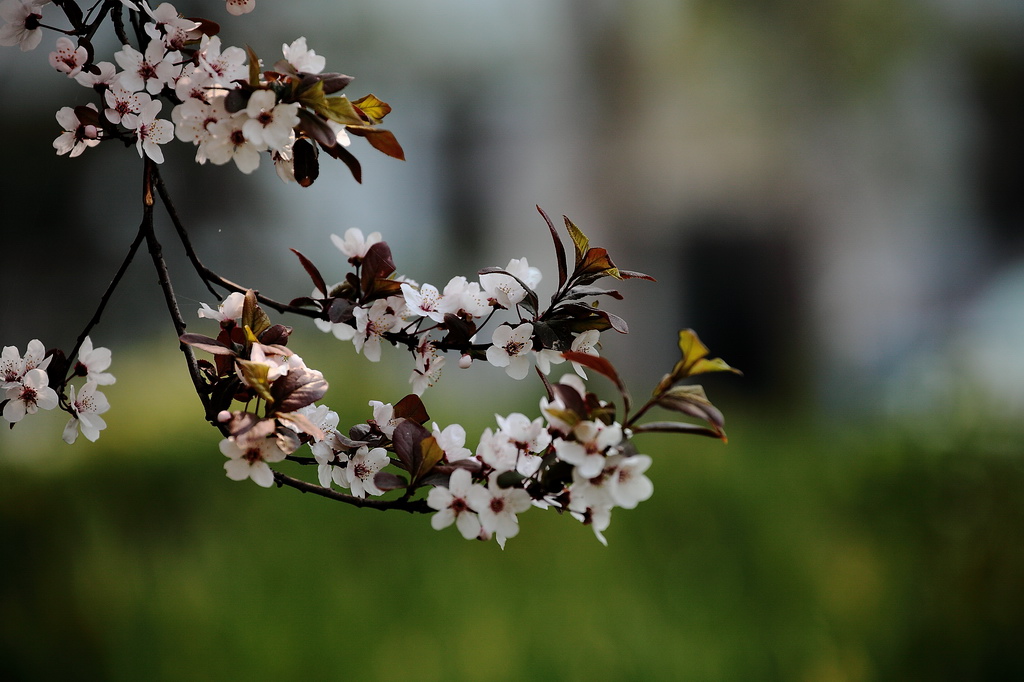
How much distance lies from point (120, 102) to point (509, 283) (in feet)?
0.89

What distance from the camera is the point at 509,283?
47 cm

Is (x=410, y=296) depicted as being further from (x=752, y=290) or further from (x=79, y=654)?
(x=752, y=290)

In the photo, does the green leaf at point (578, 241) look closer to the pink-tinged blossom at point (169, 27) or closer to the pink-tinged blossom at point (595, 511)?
the pink-tinged blossom at point (595, 511)

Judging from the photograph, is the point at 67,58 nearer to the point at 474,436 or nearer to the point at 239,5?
the point at 239,5

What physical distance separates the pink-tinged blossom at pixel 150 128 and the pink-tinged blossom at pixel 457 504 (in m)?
0.28

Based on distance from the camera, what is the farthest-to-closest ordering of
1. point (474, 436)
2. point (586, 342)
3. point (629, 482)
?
1. point (474, 436)
2. point (586, 342)
3. point (629, 482)

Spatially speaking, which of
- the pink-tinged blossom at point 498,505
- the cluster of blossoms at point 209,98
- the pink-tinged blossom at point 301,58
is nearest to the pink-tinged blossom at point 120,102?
the cluster of blossoms at point 209,98

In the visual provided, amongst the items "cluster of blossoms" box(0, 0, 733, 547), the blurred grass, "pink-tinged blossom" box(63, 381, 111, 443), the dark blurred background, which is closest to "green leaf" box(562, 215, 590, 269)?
"cluster of blossoms" box(0, 0, 733, 547)

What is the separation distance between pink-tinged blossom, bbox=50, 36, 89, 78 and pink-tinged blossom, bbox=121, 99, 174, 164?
0.15 ft

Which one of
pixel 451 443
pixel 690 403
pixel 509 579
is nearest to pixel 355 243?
pixel 451 443

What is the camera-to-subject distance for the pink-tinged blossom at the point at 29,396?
0.47 metres

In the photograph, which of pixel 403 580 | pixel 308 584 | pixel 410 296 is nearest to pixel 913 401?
pixel 403 580

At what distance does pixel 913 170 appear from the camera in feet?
8.90

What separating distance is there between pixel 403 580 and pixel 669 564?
1.55 ft
